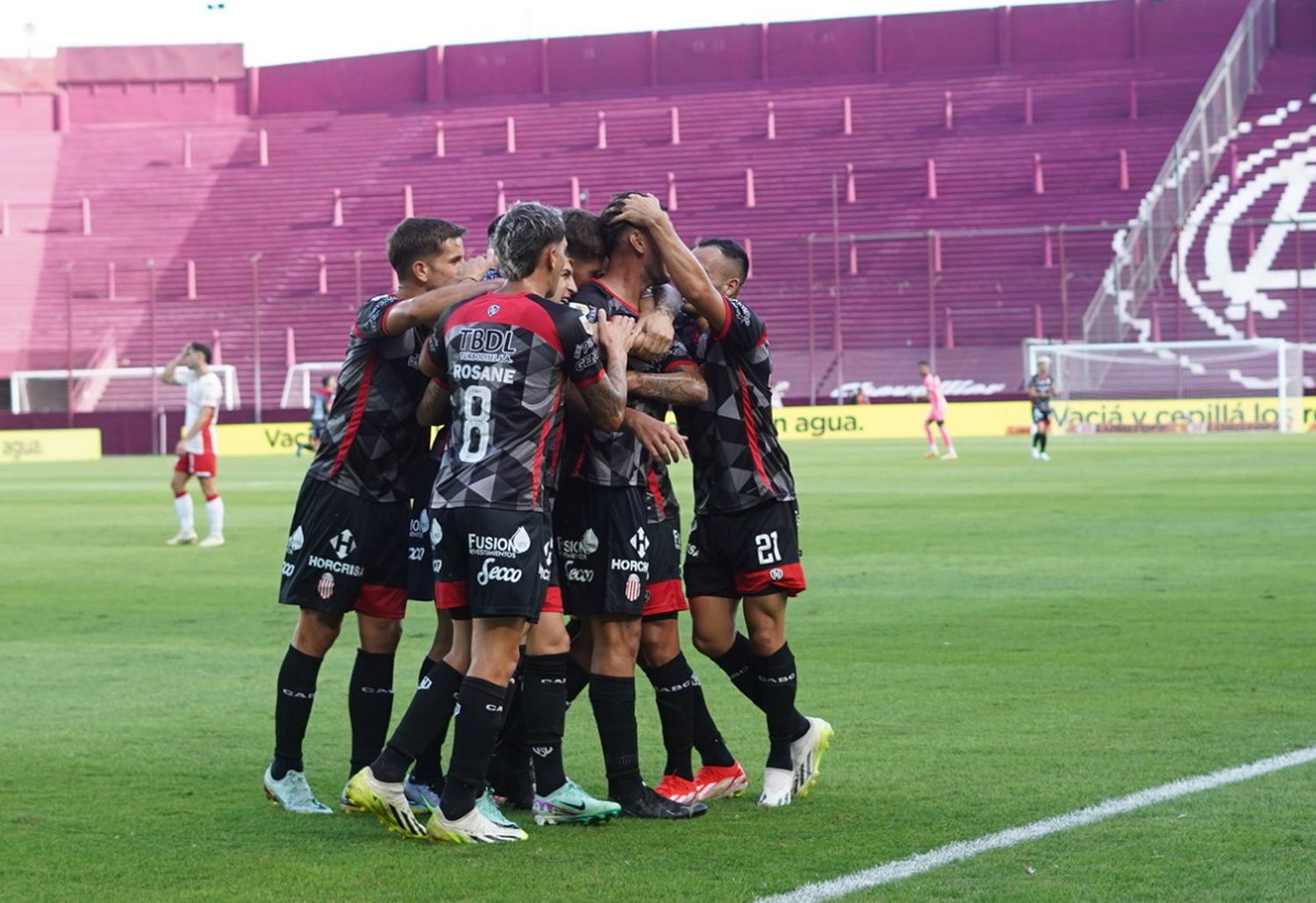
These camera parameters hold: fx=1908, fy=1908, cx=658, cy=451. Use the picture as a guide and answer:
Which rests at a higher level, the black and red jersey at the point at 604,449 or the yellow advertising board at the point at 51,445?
the black and red jersey at the point at 604,449

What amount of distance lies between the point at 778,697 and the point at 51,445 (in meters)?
44.1

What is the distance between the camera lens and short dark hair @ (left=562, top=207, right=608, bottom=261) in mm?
6406

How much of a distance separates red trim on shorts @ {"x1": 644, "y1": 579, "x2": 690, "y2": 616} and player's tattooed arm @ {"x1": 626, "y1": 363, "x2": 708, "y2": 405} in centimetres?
63

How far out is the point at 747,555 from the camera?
6.71m

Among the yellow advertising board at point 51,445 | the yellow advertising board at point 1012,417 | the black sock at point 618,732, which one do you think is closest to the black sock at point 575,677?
the black sock at point 618,732

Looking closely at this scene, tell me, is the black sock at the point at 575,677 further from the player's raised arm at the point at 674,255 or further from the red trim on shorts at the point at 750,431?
the player's raised arm at the point at 674,255

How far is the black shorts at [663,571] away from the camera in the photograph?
6445 mm

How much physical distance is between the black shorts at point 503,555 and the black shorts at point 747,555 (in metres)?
0.94

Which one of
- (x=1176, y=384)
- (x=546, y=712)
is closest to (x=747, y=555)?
(x=546, y=712)

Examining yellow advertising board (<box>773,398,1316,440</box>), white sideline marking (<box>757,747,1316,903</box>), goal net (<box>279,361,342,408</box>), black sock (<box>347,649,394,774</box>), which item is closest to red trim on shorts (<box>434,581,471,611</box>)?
black sock (<box>347,649,394,774</box>)

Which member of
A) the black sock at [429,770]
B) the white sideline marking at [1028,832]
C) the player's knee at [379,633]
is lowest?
the white sideline marking at [1028,832]

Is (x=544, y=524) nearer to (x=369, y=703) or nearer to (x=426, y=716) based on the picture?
(x=426, y=716)

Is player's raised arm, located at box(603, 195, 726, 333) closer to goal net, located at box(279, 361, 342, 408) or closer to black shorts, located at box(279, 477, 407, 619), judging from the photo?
black shorts, located at box(279, 477, 407, 619)

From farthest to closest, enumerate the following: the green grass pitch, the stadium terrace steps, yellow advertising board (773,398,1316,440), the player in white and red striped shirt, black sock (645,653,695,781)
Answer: the stadium terrace steps < yellow advertising board (773,398,1316,440) < the player in white and red striped shirt < black sock (645,653,695,781) < the green grass pitch
